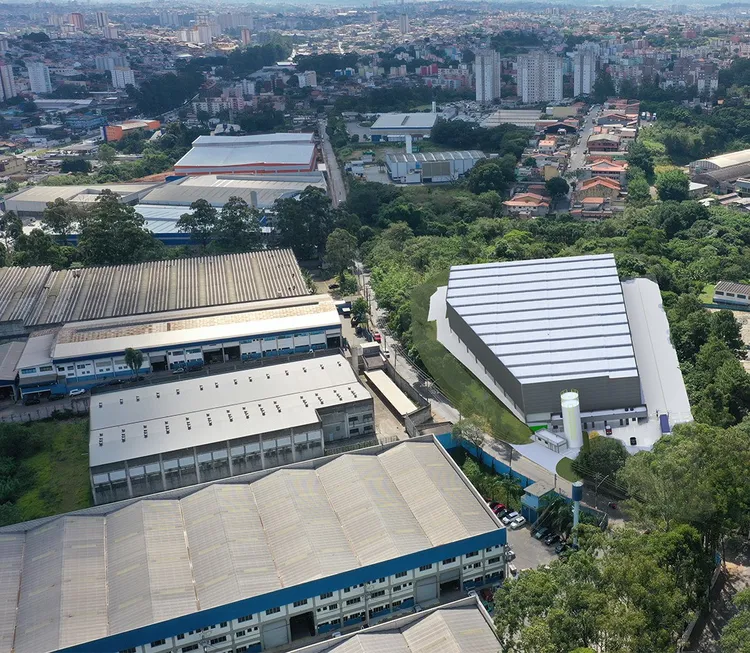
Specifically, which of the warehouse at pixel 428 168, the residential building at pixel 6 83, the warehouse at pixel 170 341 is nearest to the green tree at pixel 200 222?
the warehouse at pixel 170 341

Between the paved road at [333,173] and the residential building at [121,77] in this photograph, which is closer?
the paved road at [333,173]

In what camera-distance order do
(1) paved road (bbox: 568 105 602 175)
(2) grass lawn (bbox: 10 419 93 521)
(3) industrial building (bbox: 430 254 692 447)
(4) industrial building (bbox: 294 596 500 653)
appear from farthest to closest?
(1) paved road (bbox: 568 105 602 175)
(3) industrial building (bbox: 430 254 692 447)
(2) grass lawn (bbox: 10 419 93 521)
(4) industrial building (bbox: 294 596 500 653)

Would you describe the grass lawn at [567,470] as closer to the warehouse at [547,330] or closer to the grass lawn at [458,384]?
the grass lawn at [458,384]

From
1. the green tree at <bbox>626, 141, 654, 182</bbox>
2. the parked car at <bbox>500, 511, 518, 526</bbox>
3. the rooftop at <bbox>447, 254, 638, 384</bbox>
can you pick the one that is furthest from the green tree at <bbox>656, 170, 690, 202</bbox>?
the parked car at <bbox>500, 511, 518, 526</bbox>

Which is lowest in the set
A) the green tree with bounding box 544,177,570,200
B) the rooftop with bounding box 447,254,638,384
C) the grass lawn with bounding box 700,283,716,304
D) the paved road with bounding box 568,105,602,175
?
the paved road with bounding box 568,105,602,175

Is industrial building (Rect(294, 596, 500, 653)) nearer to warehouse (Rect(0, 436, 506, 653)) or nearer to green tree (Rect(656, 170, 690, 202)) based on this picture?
warehouse (Rect(0, 436, 506, 653))

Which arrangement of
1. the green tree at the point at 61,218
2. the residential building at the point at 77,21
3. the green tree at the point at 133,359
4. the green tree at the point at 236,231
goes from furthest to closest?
1. the residential building at the point at 77,21
2. the green tree at the point at 61,218
3. the green tree at the point at 236,231
4. the green tree at the point at 133,359

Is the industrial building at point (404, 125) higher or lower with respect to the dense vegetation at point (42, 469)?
lower

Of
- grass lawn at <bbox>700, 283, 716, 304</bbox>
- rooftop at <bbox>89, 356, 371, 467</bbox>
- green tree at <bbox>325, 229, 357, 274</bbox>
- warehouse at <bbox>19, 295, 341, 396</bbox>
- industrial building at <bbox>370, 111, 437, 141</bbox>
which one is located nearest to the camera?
rooftop at <bbox>89, 356, 371, 467</bbox>
